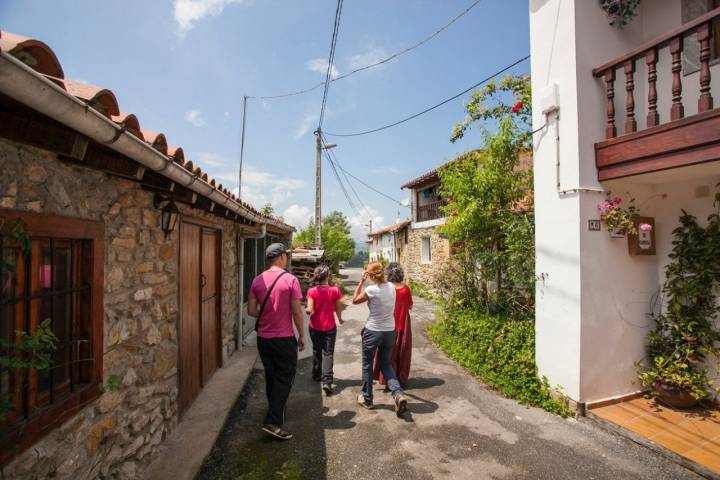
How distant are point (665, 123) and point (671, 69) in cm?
79

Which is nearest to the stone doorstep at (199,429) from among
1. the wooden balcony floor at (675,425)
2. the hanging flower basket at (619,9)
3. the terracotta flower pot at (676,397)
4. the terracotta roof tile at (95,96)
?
the terracotta roof tile at (95,96)

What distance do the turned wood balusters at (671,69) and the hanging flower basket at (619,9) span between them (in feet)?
2.20

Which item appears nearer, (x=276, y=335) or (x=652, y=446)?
(x=652, y=446)

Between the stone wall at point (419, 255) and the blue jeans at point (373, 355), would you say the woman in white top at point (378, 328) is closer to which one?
the blue jeans at point (373, 355)

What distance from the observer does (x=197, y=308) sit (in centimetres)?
421

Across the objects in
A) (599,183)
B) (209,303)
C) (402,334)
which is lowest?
(402,334)

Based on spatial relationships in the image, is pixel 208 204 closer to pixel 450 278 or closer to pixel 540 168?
pixel 540 168

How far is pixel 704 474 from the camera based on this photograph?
2.74m

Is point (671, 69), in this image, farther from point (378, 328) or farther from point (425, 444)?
point (425, 444)

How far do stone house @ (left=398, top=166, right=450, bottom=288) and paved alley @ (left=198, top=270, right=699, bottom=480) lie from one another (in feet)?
33.6

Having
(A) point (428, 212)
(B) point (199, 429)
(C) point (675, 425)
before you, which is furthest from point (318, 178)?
(C) point (675, 425)

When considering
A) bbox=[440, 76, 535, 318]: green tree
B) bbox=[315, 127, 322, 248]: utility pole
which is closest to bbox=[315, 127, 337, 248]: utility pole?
bbox=[315, 127, 322, 248]: utility pole

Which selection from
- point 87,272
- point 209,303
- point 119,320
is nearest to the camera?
point 87,272

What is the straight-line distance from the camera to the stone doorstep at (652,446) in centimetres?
275
